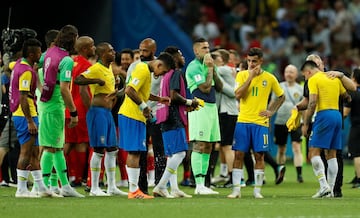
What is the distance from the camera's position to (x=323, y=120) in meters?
16.4

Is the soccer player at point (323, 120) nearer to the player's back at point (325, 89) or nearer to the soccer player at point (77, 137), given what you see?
the player's back at point (325, 89)

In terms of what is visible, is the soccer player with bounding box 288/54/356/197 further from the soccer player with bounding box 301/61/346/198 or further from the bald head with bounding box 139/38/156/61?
the bald head with bounding box 139/38/156/61

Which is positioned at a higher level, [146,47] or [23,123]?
[146,47]

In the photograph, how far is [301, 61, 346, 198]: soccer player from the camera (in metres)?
16.3

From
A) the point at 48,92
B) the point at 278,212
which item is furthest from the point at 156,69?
the point at 278,212

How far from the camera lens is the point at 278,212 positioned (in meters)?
13.7

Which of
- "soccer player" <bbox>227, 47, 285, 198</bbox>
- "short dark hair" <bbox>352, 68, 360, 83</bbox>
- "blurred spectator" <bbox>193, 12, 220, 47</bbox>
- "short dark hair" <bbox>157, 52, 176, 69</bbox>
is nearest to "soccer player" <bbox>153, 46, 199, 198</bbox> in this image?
"short dark hair" <bbox>157, 52, 176, 69</bbox>

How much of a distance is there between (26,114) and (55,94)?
1.95 feet

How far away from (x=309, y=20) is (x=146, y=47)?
50.3ft

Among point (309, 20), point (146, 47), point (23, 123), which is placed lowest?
point (23, 123)

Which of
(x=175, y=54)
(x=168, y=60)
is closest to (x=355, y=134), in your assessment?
(x=175, y=54)

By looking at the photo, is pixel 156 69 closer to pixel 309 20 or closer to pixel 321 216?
pixel 321 216

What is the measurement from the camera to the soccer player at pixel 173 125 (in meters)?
→ 16.0

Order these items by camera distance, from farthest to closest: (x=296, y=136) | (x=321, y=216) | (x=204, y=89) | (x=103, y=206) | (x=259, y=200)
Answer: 1. (x=296, y=136)
2. (x=204, y=89)
3. (x=259, y=200)
4. (x=103, y=206)
5. (x=321, y=216)
